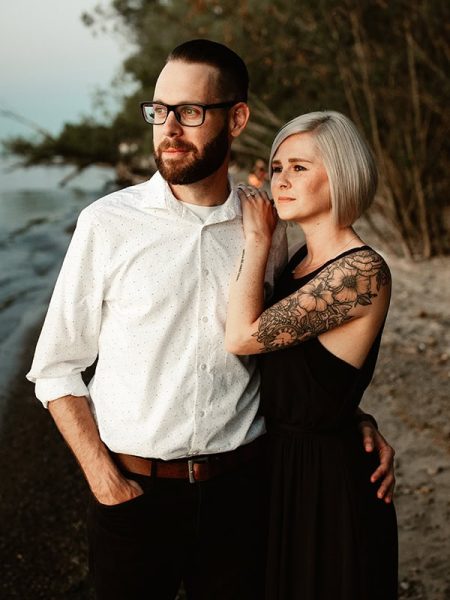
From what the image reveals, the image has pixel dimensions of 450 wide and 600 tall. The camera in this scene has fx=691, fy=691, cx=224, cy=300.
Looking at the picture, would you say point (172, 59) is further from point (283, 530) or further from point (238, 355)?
point (283, 530)

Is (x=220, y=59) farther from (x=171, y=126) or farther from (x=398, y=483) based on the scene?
(x=398, y=483)

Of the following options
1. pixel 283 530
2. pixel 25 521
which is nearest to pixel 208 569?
pixel 283 530

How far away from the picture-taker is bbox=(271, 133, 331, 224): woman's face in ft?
7.84

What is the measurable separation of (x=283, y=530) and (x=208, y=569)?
0.29 m

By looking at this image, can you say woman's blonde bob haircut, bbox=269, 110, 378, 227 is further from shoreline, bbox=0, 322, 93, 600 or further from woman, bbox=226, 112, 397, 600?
shoreline, bbox=0, 322, 93, 600

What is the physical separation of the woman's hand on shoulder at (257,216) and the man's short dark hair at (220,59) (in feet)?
1.14

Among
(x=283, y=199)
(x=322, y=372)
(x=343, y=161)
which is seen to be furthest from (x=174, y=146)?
(x=322, y=372)

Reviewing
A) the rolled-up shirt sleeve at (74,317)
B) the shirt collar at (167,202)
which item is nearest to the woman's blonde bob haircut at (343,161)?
the shirt collar at (167,202)

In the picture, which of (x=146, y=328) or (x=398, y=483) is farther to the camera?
(x=398, y=483)

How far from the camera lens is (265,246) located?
91.9 inches

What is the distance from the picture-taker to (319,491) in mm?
2330

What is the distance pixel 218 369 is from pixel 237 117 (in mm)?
904

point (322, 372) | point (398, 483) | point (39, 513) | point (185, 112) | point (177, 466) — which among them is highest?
point (185, 112)

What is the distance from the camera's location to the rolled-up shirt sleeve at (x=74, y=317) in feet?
7.13
